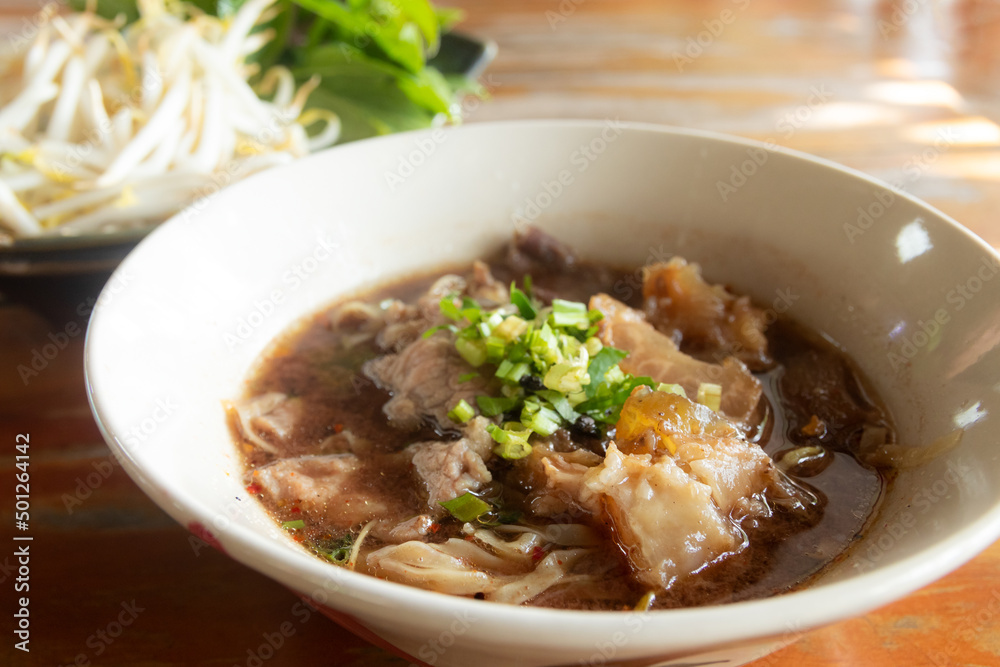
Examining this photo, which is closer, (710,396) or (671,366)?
(710,396)

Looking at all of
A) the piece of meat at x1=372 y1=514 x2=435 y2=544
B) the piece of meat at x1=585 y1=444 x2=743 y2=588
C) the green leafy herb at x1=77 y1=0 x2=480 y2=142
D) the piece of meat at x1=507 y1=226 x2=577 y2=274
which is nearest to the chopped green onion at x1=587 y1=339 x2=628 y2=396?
the piece of meat at x1=585 y1=444 x2=743 y2=588

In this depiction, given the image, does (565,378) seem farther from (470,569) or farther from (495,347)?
(470,569)

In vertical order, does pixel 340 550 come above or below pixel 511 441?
below

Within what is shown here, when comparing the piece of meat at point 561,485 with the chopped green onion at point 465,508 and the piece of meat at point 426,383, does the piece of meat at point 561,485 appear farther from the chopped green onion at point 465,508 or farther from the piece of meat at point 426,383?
the piece of meat at point 426,383

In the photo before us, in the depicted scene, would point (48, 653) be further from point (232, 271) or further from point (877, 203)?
point (877, 203)

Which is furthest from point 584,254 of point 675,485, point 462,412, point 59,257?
point 59,257

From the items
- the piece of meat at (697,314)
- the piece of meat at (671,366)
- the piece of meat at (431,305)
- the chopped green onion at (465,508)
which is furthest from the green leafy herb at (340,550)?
the piece of meat at (697,314)

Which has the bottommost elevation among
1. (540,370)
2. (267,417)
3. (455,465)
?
(267,417)

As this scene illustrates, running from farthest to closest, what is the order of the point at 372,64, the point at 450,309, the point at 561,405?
the point at 372,64
the point at 450,309
the point at 561,405
